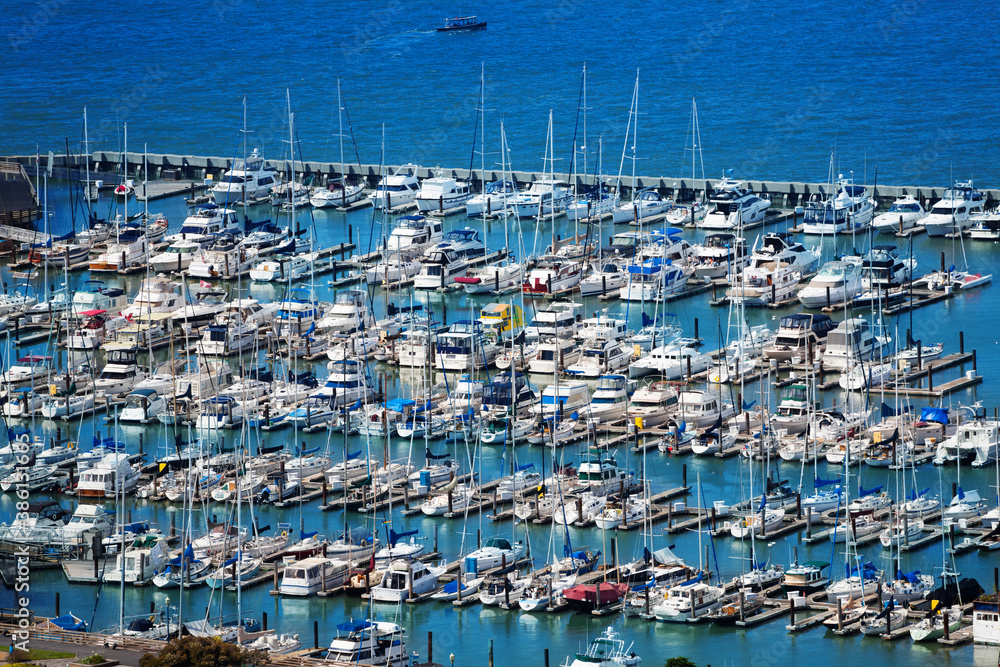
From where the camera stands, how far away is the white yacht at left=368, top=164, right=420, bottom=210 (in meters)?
91.9

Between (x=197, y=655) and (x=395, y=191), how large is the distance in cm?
5260

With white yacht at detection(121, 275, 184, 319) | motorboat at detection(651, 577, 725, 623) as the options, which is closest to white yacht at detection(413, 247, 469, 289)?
white yacht at detection(121, 275, 184, 319)

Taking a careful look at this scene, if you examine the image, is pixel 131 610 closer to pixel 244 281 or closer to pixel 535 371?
pixel 535 371

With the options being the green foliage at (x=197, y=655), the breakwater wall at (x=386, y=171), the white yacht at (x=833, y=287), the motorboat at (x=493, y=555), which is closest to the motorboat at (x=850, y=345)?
the white yacht at (x=833, y=287)

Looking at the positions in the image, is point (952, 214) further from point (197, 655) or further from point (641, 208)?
point (197, 655)

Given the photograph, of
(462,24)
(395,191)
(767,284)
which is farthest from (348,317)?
(462,24)

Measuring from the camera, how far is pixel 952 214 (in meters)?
83.8

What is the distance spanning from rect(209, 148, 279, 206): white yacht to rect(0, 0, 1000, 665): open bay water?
1.65 meters

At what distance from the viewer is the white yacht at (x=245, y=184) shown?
95812 mm

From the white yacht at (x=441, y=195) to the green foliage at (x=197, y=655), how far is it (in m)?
50.1

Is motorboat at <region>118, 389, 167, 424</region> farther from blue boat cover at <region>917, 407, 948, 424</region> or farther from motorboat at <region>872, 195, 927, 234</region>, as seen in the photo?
motorboat at <region>872, 195, 927, 234</region>

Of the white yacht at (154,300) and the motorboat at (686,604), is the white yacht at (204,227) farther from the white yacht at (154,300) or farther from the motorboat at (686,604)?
the motorboat at (686,604)

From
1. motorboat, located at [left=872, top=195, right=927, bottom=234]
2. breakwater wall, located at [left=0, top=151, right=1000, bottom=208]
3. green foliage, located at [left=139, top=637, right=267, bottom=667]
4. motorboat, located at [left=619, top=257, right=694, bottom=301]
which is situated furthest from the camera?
breakwater wall, located at [left=0, top=151, right=1000, bottom=208]

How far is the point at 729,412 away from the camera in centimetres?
6212
